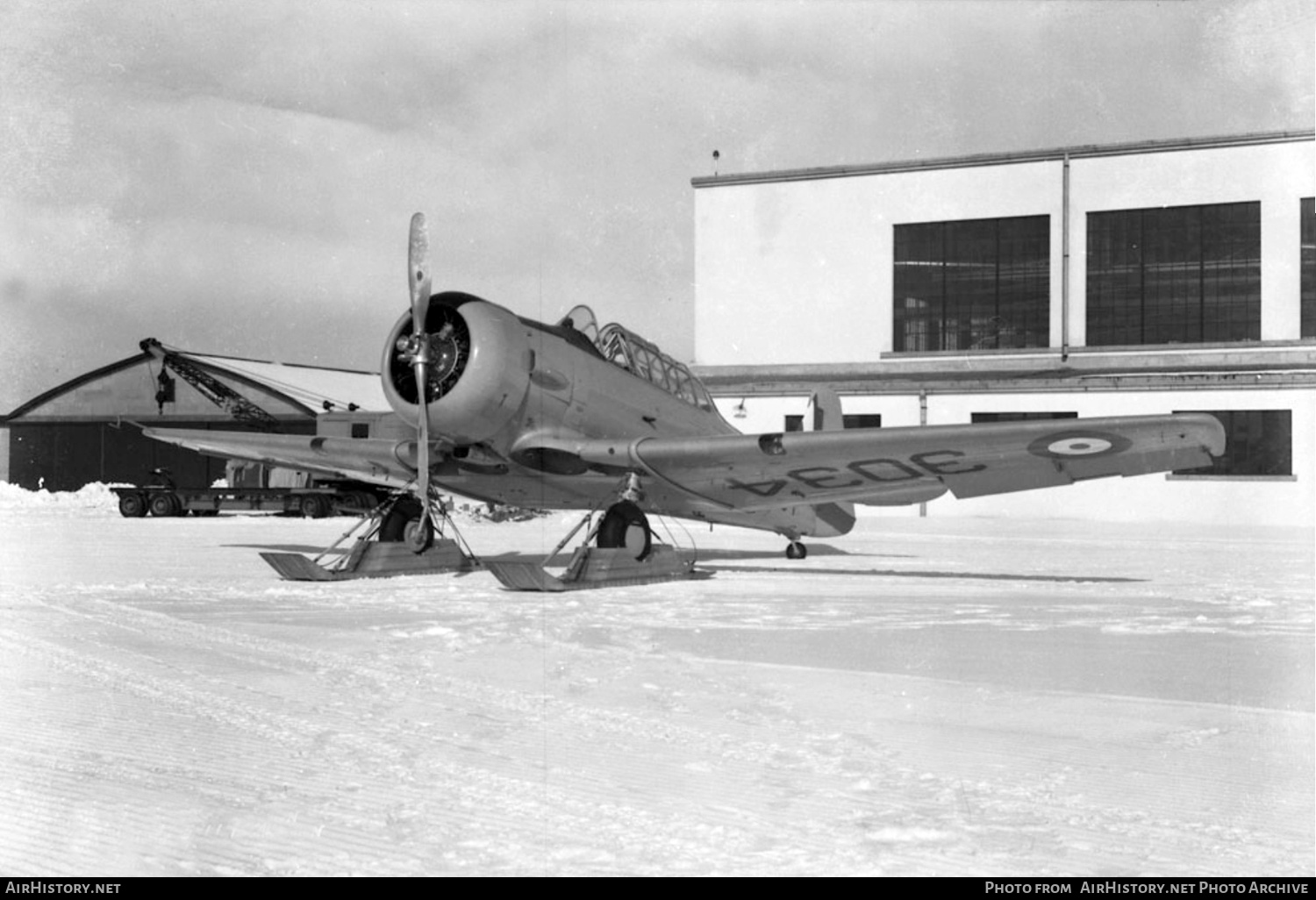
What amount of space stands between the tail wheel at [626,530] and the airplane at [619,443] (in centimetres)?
1

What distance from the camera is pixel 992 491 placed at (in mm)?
12281

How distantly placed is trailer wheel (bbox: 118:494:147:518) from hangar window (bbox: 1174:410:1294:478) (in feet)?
78.7

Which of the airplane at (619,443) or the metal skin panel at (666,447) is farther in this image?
the airplane at (619,443)

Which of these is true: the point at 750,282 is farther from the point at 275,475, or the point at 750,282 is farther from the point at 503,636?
the point at 503,636

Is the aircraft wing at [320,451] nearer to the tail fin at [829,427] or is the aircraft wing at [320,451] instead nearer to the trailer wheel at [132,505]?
Answer: the tail fin at [829,427]

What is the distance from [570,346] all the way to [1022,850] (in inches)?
372

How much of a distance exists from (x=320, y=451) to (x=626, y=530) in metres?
4.56

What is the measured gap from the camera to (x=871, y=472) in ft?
40.2

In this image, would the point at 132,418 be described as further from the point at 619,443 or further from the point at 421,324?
the point at 619,443

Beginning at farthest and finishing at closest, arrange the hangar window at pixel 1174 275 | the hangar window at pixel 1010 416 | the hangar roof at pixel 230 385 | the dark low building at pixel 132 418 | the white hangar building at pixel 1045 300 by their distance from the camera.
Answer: the hangar roof at pixel 230 385 → the dark low building at pixel 132 418 → the hangar window at pixel 1010 416 → the hangar window at pixel 1174 275 → the white hangar building at pixel 1045 300

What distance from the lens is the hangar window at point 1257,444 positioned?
86.0ft

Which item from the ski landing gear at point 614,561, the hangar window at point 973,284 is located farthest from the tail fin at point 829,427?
the hangar window at point 973,284

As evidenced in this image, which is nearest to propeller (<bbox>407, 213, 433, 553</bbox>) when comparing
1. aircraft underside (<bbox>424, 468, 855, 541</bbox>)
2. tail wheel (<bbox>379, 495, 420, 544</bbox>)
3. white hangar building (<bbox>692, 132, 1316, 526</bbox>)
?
aircraft underside (<bbox>424, 468, 855, 541</bbox>)
